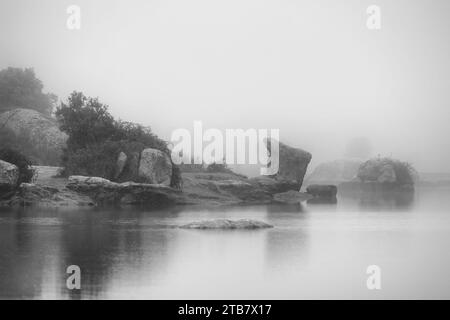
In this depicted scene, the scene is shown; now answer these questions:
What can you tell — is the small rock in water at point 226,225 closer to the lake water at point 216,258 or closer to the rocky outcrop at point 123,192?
the lake water at point 216,258

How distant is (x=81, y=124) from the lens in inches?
2480

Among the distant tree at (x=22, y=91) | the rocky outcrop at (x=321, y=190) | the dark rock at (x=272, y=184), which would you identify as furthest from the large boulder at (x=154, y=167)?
the distant tree at (x=22, y=91)

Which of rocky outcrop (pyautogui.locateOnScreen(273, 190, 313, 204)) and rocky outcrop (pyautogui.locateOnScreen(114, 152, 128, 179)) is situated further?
rocky outcrop (pyautogui.locateOnScreen(273, 190, 313, 204))

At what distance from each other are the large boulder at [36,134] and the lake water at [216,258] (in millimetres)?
29253

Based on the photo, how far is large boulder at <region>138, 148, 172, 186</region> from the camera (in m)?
56.9

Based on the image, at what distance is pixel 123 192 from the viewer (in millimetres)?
55188

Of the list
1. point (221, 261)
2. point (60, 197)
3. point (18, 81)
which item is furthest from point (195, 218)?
point (18, 81)

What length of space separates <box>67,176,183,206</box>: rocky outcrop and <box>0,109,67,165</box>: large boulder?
16742 millimetres

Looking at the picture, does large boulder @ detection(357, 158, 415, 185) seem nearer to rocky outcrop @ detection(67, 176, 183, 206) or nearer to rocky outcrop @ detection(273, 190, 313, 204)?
rocky outcrop @ detection(273, 190, 313, 204)

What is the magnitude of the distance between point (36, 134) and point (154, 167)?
69.5 ft

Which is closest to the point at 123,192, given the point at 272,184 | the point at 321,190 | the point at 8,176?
the point at 8,176

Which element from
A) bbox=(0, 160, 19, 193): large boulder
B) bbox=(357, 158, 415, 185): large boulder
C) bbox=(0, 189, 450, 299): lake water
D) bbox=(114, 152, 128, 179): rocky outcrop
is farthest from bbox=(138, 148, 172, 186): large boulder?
bbox=(357, 158, 415, 185): large boulder

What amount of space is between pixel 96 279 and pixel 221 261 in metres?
5.33
